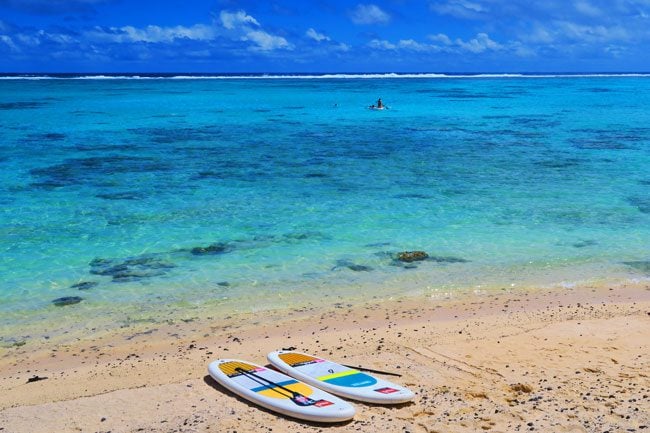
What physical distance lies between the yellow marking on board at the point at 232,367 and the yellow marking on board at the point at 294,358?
436 millimetres

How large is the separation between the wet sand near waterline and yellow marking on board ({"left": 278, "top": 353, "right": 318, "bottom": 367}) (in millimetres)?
485

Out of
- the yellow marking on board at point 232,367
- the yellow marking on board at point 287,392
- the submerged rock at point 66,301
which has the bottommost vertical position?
the submerged rock at point 66,301

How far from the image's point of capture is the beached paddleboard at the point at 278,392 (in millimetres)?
6719

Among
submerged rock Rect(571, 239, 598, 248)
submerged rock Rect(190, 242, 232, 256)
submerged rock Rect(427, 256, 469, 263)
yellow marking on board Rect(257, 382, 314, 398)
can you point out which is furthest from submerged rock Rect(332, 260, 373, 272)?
yellow marking on board Rect(257, 382, 314, 398)

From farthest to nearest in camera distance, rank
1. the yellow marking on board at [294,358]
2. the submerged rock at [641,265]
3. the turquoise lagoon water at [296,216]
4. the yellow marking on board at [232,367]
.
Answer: the submerged rock at [641,265]
the turquoise lagoon water at [296,216]
the yellow marking on board at [294,358]
the yellow marking on board at [232,367]

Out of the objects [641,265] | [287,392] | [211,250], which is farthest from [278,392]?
[641,265]

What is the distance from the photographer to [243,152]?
87.5 ft

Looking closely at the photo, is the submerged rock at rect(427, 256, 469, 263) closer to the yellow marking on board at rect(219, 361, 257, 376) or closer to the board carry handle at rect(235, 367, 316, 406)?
the yellow marking on board at rect(219, 361, 257, 376)

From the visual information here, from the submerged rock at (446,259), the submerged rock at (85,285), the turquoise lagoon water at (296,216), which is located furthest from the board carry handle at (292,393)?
the submerged rock at (446,259)

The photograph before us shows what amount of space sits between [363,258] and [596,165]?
14.2 metres

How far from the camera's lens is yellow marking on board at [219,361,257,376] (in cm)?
771

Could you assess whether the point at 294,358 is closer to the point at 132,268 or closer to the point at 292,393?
the point at 292,393

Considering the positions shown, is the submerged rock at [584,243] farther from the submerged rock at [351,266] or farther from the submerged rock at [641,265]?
the submerged rock at [351,266]

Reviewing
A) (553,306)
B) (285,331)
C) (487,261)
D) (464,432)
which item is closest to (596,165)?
(487,261)
